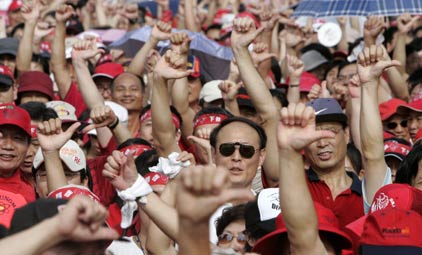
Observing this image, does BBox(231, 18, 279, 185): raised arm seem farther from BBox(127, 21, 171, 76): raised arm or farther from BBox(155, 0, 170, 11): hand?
BBox(155, 0, 170, 11): hand

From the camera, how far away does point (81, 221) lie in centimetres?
378

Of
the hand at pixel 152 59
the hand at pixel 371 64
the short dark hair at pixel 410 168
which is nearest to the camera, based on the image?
the short dark hair at pixel 410 168

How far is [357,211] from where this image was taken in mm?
6609

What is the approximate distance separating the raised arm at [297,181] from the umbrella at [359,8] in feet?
17.8

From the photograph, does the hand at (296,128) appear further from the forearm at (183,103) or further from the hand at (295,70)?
the hand at (295,70)

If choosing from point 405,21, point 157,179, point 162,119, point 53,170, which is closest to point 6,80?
point 162,119

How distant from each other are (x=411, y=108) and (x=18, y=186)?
2.93 metres

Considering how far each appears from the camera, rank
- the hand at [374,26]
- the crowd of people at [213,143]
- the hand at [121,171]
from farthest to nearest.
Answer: the hand at [374,26] < the hand at [121,171] < the crowd of people at [213,143]

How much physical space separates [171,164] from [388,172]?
47.9 inches

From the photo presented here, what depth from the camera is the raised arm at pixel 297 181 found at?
478 centimetres

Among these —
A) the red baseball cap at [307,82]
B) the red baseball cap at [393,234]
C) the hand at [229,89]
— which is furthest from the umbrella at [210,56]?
the red baseball cap at [393,234]

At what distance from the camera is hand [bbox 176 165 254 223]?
12.1 feet

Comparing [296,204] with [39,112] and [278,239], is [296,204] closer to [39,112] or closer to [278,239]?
[278,239]

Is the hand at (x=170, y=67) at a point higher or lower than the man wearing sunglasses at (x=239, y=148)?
higher
